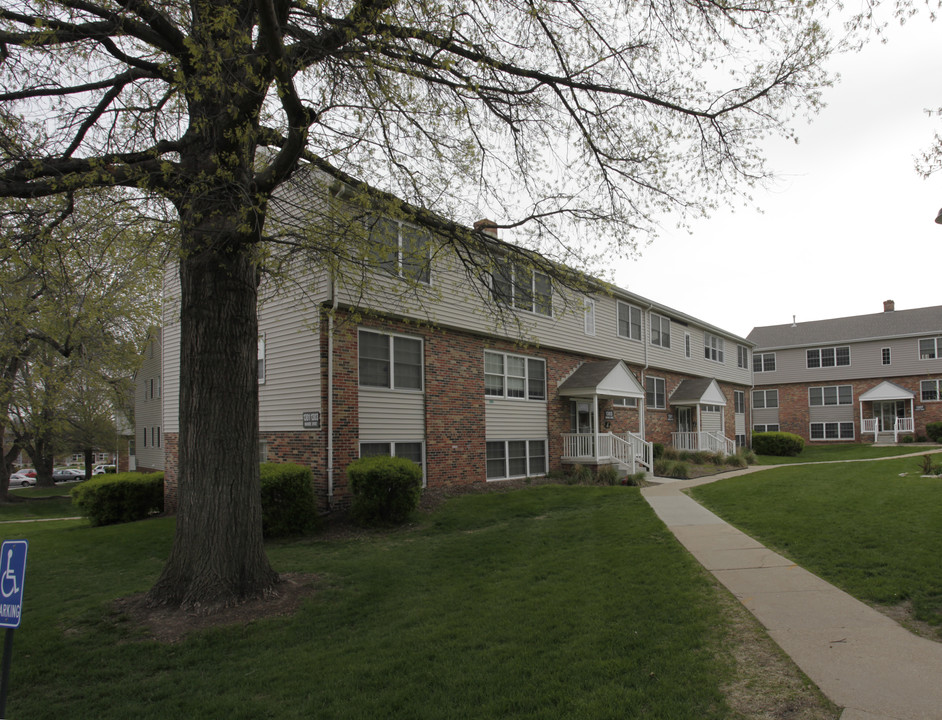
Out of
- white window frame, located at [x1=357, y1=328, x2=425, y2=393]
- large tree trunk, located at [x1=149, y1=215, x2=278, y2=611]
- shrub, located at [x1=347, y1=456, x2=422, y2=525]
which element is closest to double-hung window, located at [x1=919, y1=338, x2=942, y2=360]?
white window frame, located at [x1=357, y1=328, x2=425, y2=393]

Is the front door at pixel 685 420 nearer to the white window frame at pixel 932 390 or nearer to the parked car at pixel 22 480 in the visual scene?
the white window frame at pixel 932 390

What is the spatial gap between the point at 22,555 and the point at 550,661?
12.5ft

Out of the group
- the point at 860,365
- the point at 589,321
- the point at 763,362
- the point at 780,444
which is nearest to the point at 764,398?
the point at 763,362

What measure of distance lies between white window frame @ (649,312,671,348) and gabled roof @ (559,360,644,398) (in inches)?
193

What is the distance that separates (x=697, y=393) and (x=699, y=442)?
2.30m

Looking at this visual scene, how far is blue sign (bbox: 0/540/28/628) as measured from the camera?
3787mm

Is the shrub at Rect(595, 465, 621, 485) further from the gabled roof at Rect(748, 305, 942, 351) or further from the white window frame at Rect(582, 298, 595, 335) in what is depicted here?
the gabled roof at Rect(748, 305, 942, 351)

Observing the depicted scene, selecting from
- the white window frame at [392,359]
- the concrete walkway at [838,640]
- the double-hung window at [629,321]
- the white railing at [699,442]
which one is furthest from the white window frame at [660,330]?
the concrete walkway at [838,640]

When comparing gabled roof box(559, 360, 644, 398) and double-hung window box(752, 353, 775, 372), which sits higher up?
double-hung window box(752, 353, 775, 372)

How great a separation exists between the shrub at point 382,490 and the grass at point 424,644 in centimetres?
183

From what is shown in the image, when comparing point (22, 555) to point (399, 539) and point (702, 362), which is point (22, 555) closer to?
point (399, 539)

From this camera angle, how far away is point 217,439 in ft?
23.8

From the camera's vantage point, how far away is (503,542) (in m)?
10.1

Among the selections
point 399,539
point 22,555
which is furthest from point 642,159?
point 22,555
